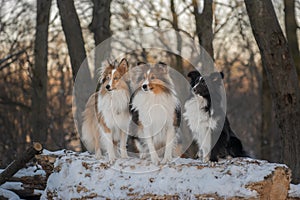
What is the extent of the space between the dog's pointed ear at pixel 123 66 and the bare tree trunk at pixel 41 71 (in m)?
7.19

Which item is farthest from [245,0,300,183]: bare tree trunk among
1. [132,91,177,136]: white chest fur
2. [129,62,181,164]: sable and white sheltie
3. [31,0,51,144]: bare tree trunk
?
[31,0,51,144]: bare tree trunk

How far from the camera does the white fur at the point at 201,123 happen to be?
7.82 m

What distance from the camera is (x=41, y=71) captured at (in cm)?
1442

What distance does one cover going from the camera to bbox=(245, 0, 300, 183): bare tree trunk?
961 cm

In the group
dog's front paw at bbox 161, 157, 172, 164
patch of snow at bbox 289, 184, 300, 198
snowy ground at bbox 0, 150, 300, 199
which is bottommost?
patch of snow at bbox 289, 184, 300, 198

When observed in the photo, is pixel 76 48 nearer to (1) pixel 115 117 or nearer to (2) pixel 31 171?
(2) pixel 31 171

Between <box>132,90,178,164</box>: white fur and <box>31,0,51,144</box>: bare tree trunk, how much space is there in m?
7.20

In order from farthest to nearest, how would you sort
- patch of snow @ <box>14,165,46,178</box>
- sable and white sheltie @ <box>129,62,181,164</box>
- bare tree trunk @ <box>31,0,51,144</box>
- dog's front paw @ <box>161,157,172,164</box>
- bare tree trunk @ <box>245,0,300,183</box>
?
bare tree trunk @ <box>31,0,51,144</box>, patch of snow @ <box>14,165,46,178</box>, bare tree trunk @ <box>245,0,300,183</box>, dog's front paw @ <box>161,157,172,164</box>, sable and white sheltie @ <box>129,62,181,164</box>

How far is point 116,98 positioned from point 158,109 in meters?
0.65

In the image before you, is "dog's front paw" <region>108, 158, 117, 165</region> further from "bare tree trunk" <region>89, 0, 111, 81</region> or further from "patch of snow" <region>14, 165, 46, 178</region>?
"bare tree trunk" <region>89, 0, 111, 81</region>

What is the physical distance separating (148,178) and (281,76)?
3.58m

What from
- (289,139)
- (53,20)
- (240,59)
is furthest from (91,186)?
(240,59)

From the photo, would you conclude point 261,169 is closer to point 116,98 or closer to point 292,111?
point 116,98

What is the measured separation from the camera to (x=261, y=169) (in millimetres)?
7086
